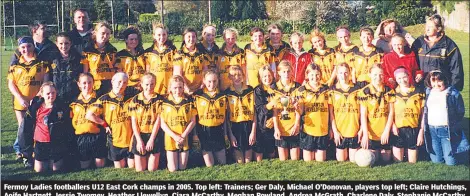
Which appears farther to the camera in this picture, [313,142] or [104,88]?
[104,88]

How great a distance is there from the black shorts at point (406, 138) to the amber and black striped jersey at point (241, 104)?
1727mm

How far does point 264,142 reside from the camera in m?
5.25

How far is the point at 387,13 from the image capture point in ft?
90.5

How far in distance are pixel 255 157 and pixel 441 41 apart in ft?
9.11

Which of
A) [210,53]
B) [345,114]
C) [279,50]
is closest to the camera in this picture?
[345,114]

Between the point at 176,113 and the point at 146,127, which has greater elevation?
the point at 176,113

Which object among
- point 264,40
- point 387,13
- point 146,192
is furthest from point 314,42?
point 387,13

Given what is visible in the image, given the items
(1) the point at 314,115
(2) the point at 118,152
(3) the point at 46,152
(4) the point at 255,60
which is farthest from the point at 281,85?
(3) the point at 46,152

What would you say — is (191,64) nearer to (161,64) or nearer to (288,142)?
(161,64)

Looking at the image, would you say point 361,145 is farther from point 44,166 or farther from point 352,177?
point 44,166

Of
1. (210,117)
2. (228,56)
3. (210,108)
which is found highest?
(228,56)

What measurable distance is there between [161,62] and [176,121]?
45.2 inches
